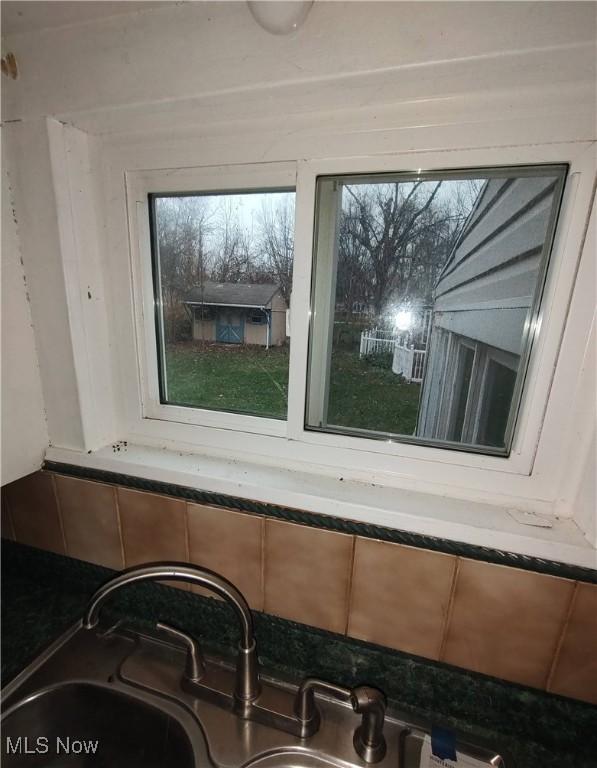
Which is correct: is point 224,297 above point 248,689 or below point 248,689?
above

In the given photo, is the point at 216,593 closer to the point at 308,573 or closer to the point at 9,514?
the point at 308,573

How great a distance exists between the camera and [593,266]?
1.93 ft

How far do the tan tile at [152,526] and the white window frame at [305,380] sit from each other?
149 mm

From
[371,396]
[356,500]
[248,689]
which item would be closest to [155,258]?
[371,396]

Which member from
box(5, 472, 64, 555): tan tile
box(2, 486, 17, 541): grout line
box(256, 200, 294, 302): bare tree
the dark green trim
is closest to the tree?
box(256, 200, 294, 302): bare tree

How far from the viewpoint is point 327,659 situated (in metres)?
0.75

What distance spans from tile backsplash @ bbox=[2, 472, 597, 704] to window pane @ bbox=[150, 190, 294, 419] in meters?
0.30

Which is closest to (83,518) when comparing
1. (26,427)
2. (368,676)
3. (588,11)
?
(26,427)

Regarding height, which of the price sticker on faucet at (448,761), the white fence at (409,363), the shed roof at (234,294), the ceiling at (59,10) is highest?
the ceiling at (59,10)

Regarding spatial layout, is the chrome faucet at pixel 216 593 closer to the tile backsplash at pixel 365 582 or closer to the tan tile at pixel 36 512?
the tile backsplash at pixel 365 582

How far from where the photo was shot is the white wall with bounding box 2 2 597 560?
52cm

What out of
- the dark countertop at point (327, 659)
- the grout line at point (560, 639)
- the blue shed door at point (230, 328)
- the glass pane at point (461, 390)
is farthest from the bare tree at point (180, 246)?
the grout line at point (560, 639)

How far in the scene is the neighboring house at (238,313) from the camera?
0.81 meters

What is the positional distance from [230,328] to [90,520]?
24.8 inches
